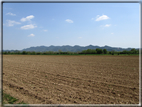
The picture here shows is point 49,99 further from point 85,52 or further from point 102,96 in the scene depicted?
point 85,52

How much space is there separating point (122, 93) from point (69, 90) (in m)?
2.96

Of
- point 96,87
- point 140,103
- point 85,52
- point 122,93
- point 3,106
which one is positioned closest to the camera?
point 3,106

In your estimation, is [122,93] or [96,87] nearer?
[122,93]

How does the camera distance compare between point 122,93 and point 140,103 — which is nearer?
point 140,103

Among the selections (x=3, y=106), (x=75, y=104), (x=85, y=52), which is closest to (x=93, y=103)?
(x=75, y=104)

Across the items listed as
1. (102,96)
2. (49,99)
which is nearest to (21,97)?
(49,99)

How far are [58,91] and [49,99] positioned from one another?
1099 mm

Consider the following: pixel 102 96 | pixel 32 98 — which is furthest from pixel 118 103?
pixel 32 98

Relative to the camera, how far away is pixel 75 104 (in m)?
5.11

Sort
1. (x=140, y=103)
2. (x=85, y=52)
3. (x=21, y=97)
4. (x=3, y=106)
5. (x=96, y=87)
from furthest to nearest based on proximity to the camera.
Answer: (x=85, y=52)
(x=96, y=87)
(x=21, y=97)
(x=140, y=103)
(x=3, y=106)

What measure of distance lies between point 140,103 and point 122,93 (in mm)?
1092

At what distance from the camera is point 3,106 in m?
5.00

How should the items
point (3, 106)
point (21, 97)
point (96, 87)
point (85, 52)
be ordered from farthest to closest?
point (85, 52) < point (96, 87) < point (21, 97) < point (3, 106)

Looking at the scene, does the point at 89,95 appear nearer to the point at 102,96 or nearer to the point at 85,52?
the point at 102,96
